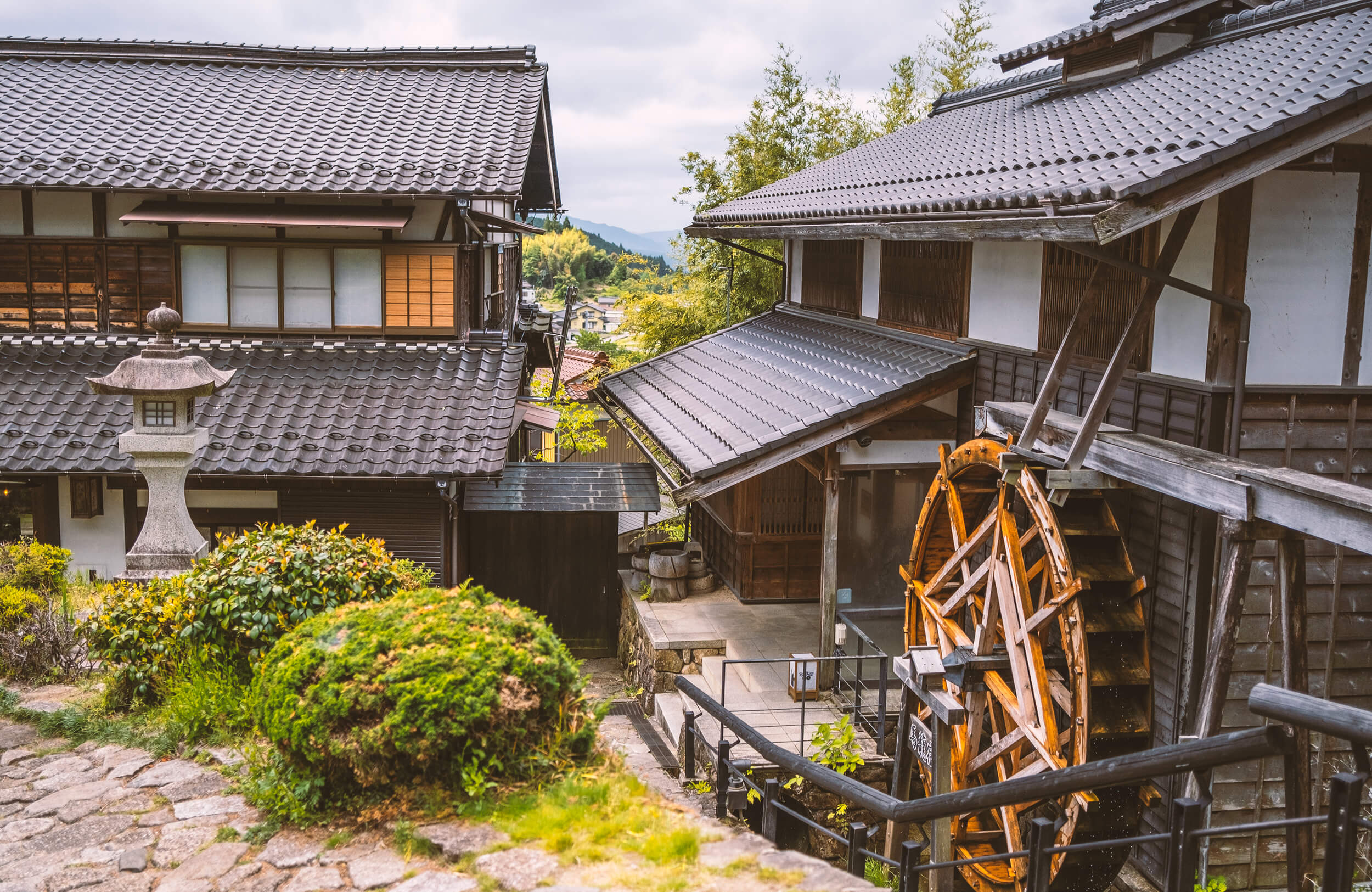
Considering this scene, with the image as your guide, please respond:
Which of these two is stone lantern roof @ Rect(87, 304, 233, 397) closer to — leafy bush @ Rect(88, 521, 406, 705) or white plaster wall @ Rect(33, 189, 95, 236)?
leafy bush @ Rect(88, 521, 406, 705)

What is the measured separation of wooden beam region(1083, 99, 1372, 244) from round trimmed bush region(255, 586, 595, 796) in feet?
14.4

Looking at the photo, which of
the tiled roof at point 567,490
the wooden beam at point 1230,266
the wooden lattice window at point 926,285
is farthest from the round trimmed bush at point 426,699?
the tiled roof at point 567,490

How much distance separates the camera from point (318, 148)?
15.3 meters

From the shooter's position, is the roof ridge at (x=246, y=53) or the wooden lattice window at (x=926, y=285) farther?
the roof ridge at (x=246, y=53)

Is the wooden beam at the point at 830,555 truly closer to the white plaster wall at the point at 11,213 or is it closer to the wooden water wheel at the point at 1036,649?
the wooden water wheel at the point at 1036,649

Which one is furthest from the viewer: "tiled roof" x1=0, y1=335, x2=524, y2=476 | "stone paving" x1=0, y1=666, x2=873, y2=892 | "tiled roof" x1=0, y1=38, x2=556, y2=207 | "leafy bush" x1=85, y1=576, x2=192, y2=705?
"tiled roof" x1=0, y1=38, x2=556, y2=207

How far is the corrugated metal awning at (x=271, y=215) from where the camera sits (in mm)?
13961

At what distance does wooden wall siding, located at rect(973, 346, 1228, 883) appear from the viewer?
25.1 ft

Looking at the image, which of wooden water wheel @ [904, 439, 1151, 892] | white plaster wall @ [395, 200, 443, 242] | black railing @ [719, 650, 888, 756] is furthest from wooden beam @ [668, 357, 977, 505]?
white plaster wall @ [395, 200, 443, 242]

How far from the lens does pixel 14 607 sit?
9.28m

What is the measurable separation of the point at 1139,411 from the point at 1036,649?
210 centimetres

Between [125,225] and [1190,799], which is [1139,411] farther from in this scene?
[125,225]

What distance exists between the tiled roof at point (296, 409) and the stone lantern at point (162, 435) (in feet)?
10.2

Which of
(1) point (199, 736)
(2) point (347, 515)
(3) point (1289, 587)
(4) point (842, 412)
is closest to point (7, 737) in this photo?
(1) point (199, 736)
